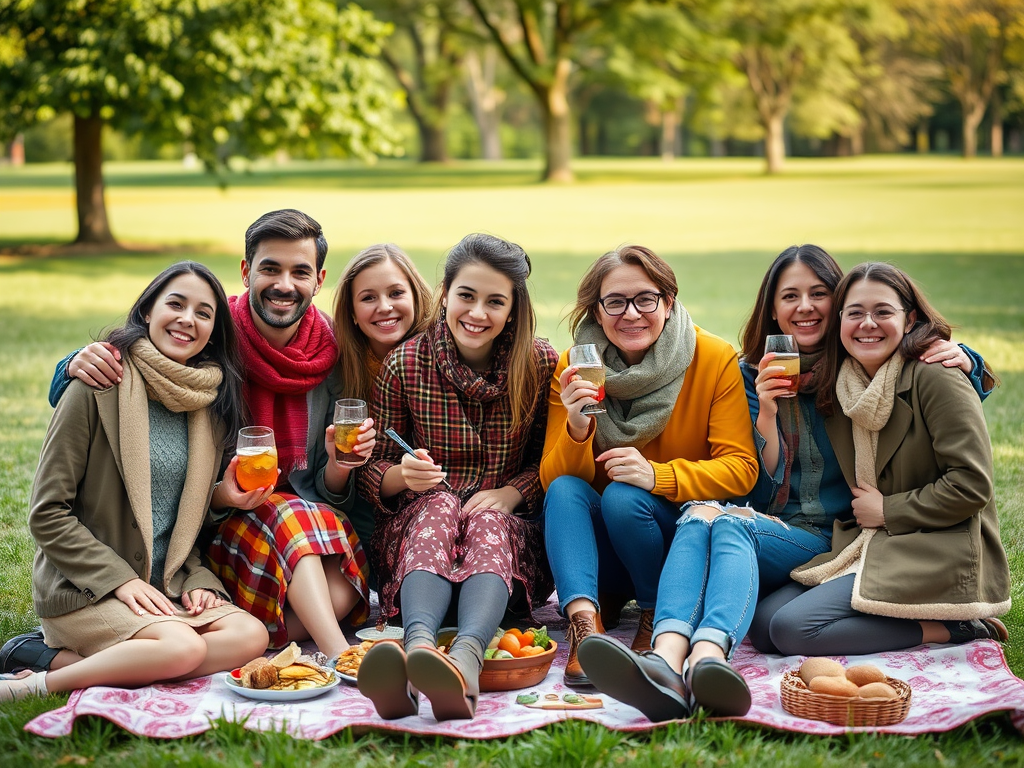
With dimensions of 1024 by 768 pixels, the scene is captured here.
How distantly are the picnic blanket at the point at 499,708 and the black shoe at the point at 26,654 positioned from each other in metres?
0.33

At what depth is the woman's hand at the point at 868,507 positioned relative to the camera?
4.26 meters

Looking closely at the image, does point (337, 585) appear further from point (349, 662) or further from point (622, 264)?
point (622, 264)

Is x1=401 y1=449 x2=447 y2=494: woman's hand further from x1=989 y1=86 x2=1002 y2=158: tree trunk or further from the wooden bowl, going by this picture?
x1=989 y1=86 x2=1002 y2=158: tree trunk

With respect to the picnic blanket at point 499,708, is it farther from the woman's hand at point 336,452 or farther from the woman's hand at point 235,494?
the woman's hand at point 336,452

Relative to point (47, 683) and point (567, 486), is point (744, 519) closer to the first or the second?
point (567, 486)

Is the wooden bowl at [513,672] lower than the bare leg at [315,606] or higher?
lower

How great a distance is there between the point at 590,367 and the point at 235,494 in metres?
1.51

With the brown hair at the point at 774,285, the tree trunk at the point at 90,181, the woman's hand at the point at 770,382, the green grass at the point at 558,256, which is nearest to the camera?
the green grass at the point at 558,256

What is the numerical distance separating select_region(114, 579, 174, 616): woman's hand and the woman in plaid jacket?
892 mm

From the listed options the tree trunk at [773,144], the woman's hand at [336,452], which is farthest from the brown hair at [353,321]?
the tree trunk at [773,144]

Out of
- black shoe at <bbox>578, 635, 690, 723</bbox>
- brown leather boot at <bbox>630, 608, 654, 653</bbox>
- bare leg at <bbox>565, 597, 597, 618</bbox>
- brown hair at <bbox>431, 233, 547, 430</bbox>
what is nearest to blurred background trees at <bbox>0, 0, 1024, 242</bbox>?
brown hair at <bbox>431, 233, 547, 430</bbox>

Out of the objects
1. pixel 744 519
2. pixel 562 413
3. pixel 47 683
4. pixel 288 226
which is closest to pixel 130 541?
pixel 47 683

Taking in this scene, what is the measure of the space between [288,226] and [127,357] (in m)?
0.91

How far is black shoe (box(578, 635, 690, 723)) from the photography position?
3.51 metres
